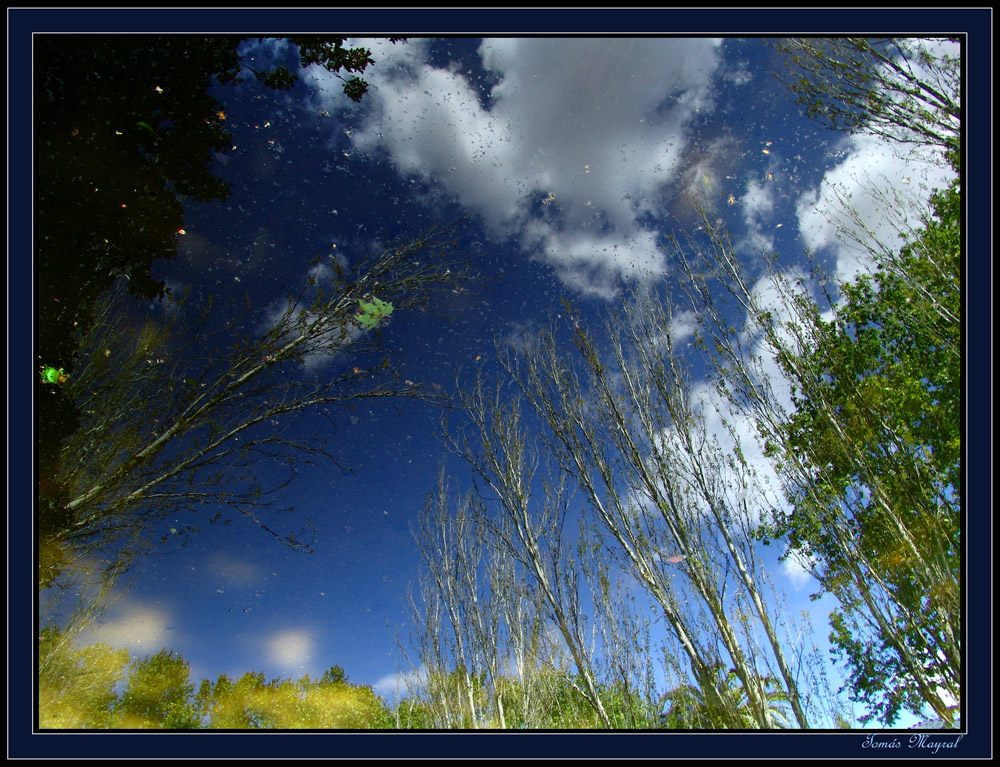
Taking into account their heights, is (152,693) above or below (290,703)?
above

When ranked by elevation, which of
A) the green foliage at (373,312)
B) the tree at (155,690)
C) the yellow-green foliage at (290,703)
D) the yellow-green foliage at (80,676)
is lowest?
the yellow-green foliage at (290,703)

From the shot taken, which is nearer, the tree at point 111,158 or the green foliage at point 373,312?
the tree at point 111,158

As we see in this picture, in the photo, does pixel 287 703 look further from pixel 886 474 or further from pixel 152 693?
pixel 886 474

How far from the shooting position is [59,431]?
2.74 meters

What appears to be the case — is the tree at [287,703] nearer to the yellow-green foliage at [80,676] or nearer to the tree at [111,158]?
the yellow-green foliage at [80,676]

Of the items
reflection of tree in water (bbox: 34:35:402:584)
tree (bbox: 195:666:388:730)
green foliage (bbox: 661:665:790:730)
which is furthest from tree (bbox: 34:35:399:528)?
green foliage (bbox: 661:665:790:730)

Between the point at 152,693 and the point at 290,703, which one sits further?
the point at 290,703

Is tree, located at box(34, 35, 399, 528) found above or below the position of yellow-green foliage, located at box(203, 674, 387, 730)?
above

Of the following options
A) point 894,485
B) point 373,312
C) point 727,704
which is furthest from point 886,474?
point 373,312

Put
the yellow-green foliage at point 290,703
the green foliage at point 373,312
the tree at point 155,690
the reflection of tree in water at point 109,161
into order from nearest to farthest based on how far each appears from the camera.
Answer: the reflection of tree in water at point 109,161 < the green foliage at point 373,312 < the tree at point 155,690 < the yellow-green foliage at point 290,703

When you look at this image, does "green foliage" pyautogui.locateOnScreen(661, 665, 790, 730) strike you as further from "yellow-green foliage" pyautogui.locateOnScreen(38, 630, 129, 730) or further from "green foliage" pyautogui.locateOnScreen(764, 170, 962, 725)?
"yellow-green foliage" pyautogui.locateOnScreen(38, 630, 129, 730)

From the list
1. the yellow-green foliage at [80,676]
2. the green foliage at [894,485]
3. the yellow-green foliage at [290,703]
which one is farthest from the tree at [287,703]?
the green foliage at [894,485]
